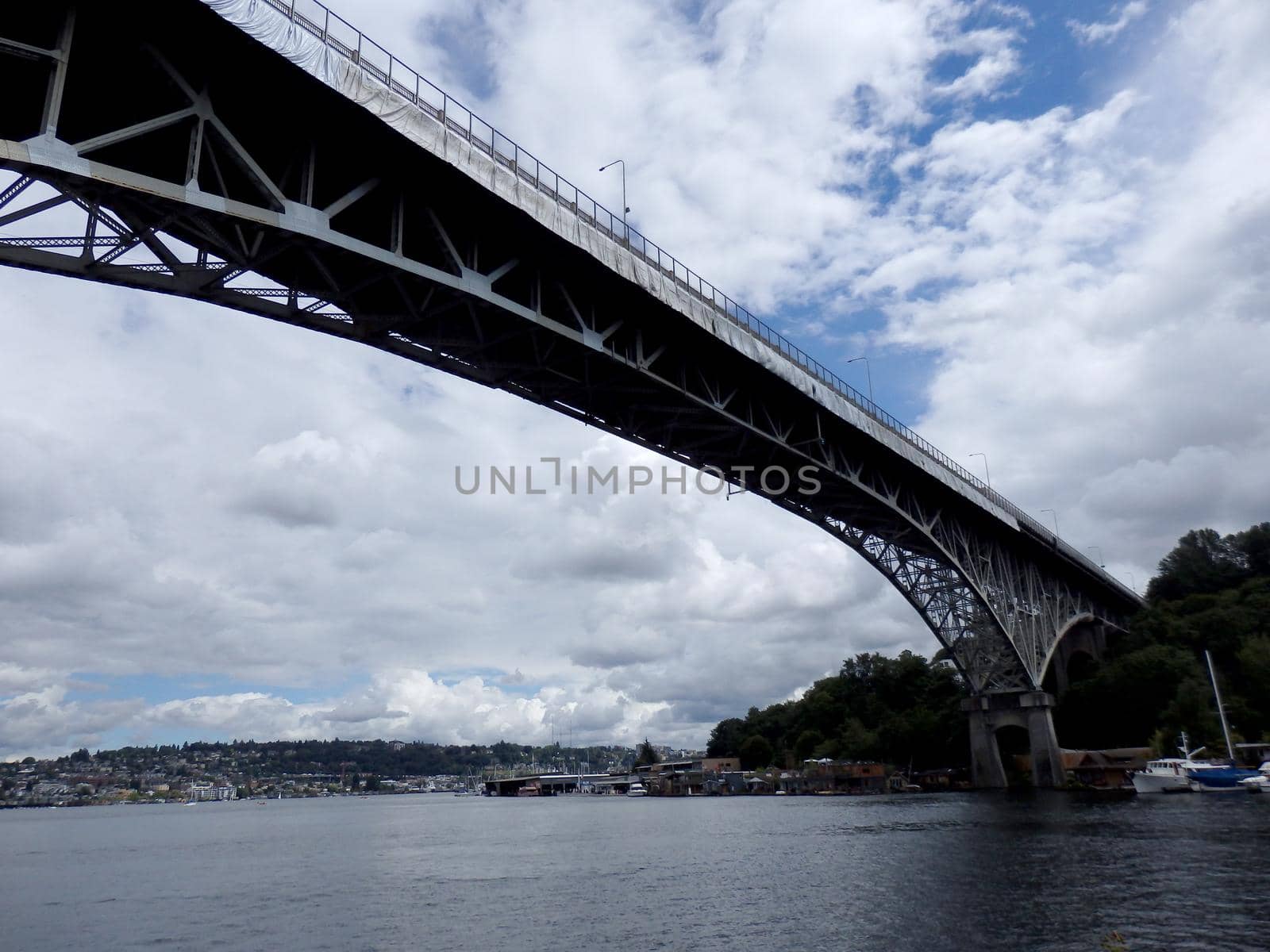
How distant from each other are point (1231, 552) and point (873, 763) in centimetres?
4415

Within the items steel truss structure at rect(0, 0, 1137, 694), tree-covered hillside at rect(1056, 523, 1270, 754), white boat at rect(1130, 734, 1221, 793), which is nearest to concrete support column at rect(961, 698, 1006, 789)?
tree-covered hillside at rect(1056, 523, 1270, 754)

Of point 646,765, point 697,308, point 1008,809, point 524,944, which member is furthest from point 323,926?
point 646,765

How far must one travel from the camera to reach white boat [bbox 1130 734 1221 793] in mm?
52094

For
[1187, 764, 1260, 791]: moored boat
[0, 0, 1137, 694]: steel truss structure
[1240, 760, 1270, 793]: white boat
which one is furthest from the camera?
[1187, 764, 1260, 791]: moored boat

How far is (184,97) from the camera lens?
16016 millimetres

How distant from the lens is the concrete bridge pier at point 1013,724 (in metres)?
60.9

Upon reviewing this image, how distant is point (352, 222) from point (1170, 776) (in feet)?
176

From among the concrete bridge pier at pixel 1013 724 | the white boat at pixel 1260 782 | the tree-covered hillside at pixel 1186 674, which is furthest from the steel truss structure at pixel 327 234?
the tree-covered hillside at pixel 1186 674

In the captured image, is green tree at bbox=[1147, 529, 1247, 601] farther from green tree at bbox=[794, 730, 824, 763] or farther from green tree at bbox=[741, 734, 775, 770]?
green tree at bbox=[741, 734, 775, 770]

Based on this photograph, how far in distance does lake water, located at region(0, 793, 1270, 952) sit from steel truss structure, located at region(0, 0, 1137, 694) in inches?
531

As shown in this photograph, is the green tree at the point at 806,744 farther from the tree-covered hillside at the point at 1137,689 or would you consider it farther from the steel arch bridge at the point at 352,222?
the steel arch bridge at the point at 352,222

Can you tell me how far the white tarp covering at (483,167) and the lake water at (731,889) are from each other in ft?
50.5

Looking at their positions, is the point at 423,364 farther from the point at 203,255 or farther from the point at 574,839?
the point at 574,839

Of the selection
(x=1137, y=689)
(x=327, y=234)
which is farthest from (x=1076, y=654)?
(x=327, y=234)
